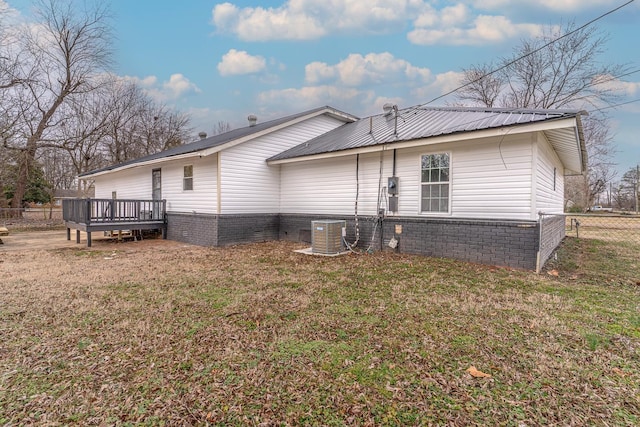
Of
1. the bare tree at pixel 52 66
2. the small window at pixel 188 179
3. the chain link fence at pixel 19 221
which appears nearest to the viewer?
the small window at pixel 188 179

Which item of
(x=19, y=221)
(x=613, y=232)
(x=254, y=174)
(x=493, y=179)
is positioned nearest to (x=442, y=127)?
(x=493, y=179)

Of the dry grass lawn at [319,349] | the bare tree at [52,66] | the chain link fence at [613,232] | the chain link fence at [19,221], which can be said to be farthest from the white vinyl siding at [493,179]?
the bare tree at [52,66]

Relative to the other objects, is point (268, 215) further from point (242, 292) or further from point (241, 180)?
point (242, 292)

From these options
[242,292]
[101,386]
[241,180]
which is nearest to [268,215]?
[241,180]

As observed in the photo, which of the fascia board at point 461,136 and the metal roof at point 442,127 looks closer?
the fascia board at point 461,136

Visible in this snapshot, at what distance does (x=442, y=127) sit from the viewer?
712 centimetres

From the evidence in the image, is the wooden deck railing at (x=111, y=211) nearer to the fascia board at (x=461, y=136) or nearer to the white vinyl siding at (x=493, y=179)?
the fascia board at (x=461, y=136)

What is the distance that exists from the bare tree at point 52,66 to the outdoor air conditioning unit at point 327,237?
19025 mm

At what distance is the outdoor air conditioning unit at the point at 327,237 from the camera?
785 centimetres

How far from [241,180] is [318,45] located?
9510 mm

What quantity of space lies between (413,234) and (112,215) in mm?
9161

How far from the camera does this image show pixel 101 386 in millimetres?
2229

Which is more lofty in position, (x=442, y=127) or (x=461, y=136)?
(x=442, y=127)

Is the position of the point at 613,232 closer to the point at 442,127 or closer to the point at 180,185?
the point at 442,127
